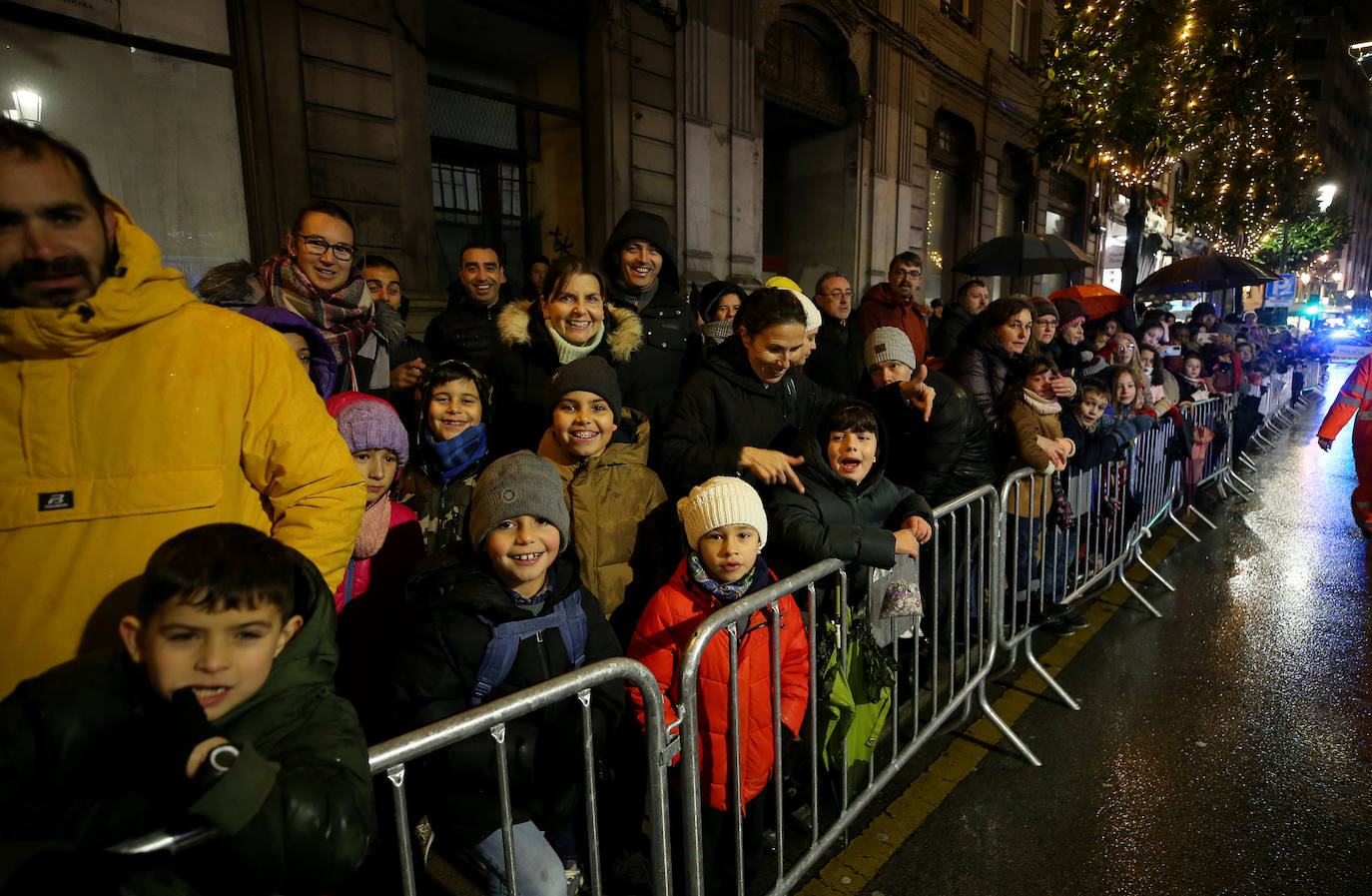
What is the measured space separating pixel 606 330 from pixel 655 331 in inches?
14.9

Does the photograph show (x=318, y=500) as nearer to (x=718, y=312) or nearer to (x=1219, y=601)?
(x=718, y=312)

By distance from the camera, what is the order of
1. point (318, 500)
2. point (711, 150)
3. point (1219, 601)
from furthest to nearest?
1. point (711, 150)
2. point (1219, 601)
3. point (318, 500)

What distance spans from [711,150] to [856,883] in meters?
9.27

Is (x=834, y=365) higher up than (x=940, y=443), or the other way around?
(x=834, y=365)

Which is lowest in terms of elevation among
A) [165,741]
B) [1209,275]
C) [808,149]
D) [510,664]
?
[510,664]

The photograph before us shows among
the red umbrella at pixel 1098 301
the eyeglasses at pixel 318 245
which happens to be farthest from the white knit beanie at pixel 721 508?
the red umbrella at pixel 1098 301

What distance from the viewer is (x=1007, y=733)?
3408 mm

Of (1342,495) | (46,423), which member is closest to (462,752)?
(46,423)

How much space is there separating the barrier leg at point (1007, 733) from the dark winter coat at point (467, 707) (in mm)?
2275

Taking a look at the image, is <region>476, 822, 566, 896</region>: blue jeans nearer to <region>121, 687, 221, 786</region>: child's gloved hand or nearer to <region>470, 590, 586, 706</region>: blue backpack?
<region>470, 590, 586, 706</region>: blue backpack

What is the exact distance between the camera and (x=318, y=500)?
5.96 feet

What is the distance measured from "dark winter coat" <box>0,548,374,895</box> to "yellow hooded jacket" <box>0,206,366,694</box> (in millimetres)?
383

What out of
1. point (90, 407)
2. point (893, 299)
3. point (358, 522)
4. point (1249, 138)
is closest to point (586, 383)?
point (358, 522)

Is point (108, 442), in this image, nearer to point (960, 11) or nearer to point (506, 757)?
point (506, 757)
